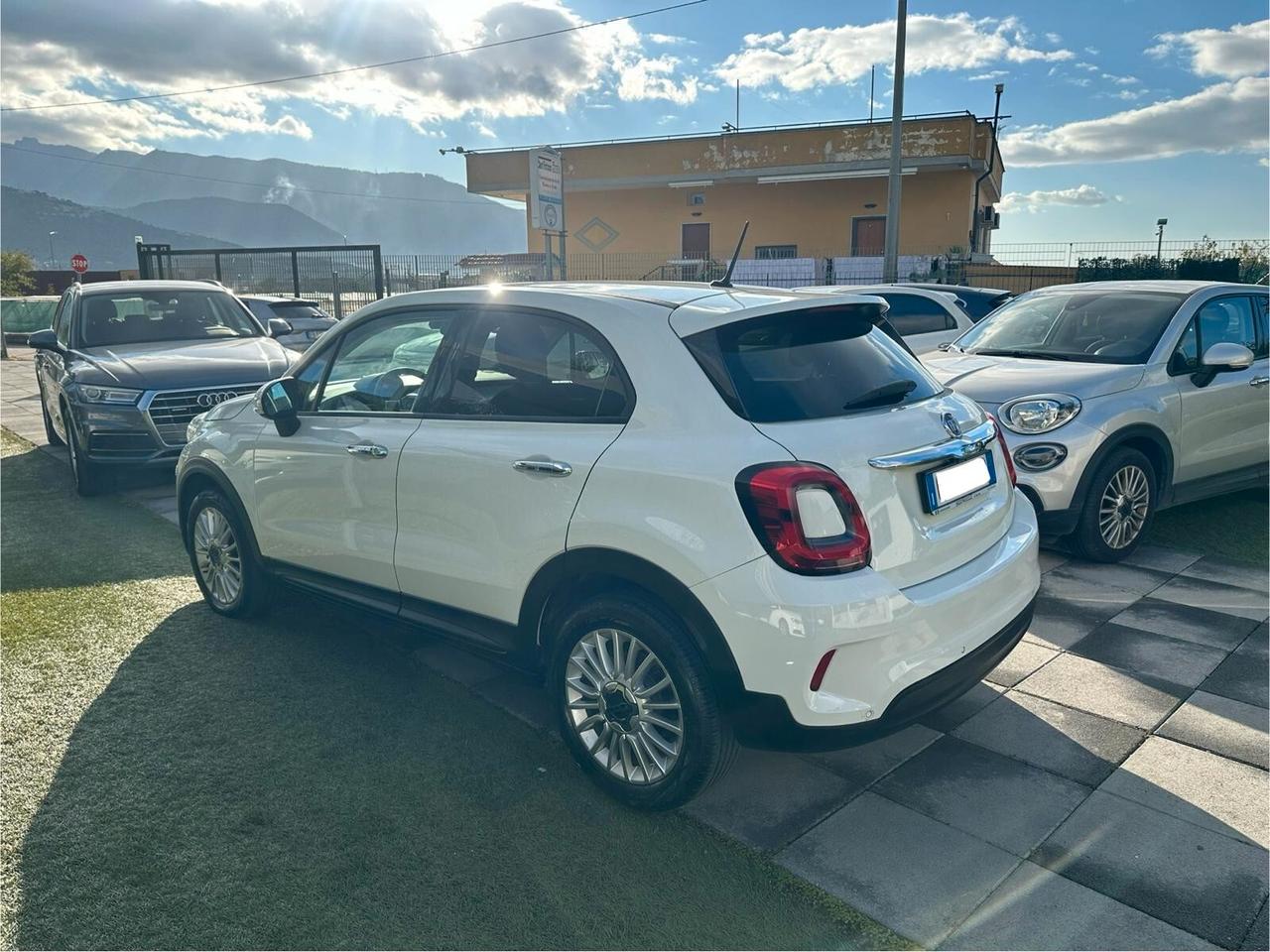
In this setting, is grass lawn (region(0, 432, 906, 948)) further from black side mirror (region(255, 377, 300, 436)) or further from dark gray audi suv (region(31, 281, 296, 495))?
dark gray audi suv (region(31, 281, 296, 495))

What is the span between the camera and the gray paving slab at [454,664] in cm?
409

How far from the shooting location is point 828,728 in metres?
2.66

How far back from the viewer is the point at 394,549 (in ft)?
12.2

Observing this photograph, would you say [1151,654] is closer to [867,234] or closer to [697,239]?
[867,234]

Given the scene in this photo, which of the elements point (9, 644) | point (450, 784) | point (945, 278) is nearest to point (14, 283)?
point (945, 278)

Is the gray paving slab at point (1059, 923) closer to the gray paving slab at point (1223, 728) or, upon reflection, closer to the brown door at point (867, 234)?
the gray paving slab at point (1223, 728)

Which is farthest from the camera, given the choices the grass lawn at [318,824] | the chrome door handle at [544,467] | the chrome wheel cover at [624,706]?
the chrome door handle at [544,467]

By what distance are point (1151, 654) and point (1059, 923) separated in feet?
7.41

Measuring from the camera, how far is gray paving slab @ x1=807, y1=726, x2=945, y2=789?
3283 mm

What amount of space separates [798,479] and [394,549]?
1864 mm

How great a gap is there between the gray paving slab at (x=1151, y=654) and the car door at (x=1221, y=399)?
6.26ft

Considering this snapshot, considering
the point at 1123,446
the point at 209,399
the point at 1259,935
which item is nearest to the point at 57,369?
the point at 209,399

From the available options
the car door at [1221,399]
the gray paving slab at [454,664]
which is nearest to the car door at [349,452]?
the gray paving slab at [454,664]

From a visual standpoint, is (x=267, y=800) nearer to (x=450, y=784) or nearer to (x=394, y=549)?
(x=450, y=784)
